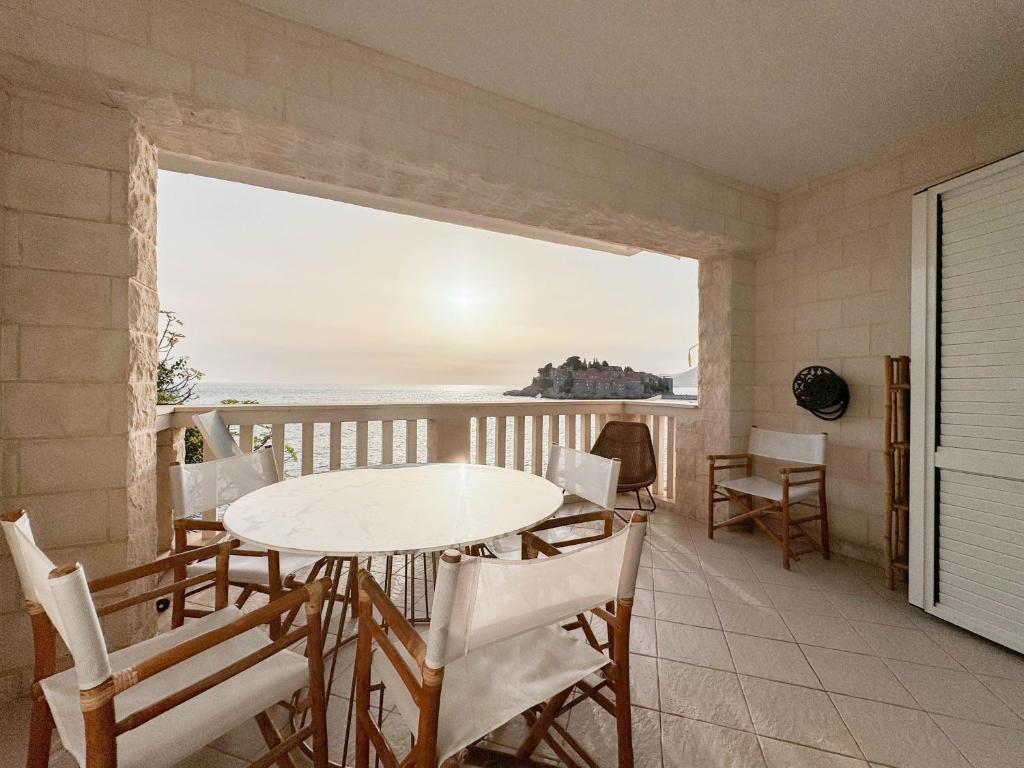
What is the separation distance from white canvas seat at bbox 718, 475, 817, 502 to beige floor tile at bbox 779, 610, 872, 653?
770 mm

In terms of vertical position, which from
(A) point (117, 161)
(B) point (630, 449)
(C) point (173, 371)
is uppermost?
(A) point (117, 161)

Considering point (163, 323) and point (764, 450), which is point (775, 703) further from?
point (163, 323)

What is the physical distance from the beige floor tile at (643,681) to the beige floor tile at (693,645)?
95 millimetres

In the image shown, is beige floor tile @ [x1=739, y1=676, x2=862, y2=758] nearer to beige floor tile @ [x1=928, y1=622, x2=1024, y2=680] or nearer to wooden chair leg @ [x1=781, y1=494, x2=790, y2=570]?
beige floor tile @ [x1=928, y1=622, x2=1024, y2=680]

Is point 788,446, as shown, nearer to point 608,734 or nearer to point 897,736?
point 897,736

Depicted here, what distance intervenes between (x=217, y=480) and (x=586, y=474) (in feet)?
5.09

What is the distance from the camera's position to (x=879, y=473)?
2.72 meters

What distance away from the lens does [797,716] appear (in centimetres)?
148

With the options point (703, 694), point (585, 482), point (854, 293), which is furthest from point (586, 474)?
point (854, 293)

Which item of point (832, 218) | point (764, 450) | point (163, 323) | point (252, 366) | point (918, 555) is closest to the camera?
point (918, 555)

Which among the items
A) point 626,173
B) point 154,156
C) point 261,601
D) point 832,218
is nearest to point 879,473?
point 832,218

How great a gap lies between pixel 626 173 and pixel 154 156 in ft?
8.18

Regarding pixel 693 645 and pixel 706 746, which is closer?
pixel 706 746

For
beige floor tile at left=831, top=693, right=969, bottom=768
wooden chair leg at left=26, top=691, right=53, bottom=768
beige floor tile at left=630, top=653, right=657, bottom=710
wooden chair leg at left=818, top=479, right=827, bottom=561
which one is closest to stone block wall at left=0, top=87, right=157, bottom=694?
wooden chair leg at left=26, top=691, right=53, bottom=768
